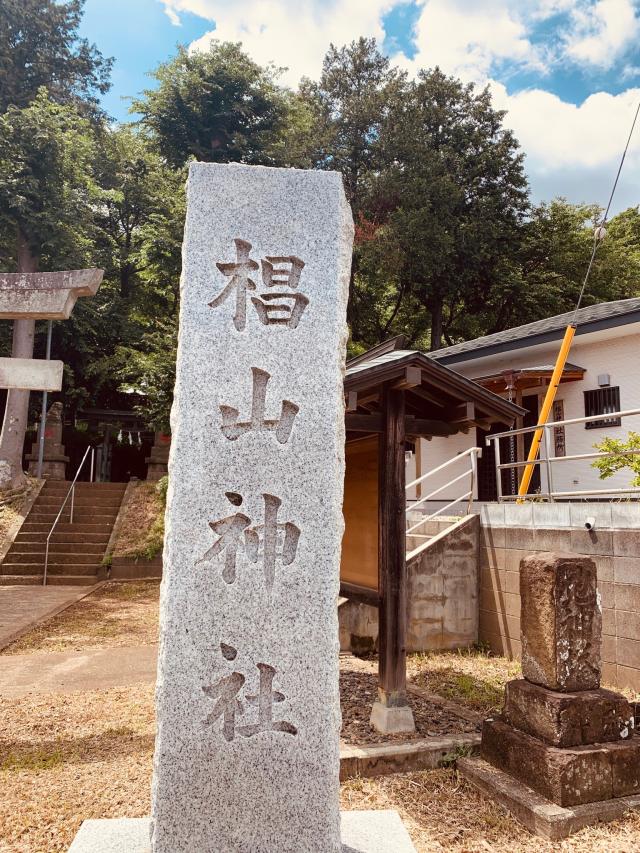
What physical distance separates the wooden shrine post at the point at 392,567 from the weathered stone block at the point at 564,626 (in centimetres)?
144

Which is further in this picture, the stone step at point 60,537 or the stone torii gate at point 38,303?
the stone step at point 60,537

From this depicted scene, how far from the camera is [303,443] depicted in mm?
3389

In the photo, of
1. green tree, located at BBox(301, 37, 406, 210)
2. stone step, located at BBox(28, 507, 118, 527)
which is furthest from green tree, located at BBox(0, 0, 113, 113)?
stone step, located at BBox(28, 507, 118, 527)

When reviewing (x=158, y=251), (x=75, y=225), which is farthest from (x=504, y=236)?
(x=75, y=225)

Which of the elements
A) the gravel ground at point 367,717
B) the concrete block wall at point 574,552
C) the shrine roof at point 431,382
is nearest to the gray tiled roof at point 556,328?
the concrete block wall at point 574,552

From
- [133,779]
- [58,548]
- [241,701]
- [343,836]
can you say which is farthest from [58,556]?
[241,701]

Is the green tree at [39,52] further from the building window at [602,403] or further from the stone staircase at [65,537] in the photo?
the building window at [602,403]

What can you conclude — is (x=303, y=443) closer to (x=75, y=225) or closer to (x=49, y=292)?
(x=49, y=292)

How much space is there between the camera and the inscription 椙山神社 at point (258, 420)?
11.1 feet

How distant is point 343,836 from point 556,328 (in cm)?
1189

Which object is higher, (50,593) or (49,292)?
(49,292)

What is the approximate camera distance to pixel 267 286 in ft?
11.7

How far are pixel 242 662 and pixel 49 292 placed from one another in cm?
556

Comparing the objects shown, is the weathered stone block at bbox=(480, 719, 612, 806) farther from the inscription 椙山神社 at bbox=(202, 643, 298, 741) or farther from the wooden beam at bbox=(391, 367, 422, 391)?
the wooden beam at bbox=(391, 367, 422, 391)
